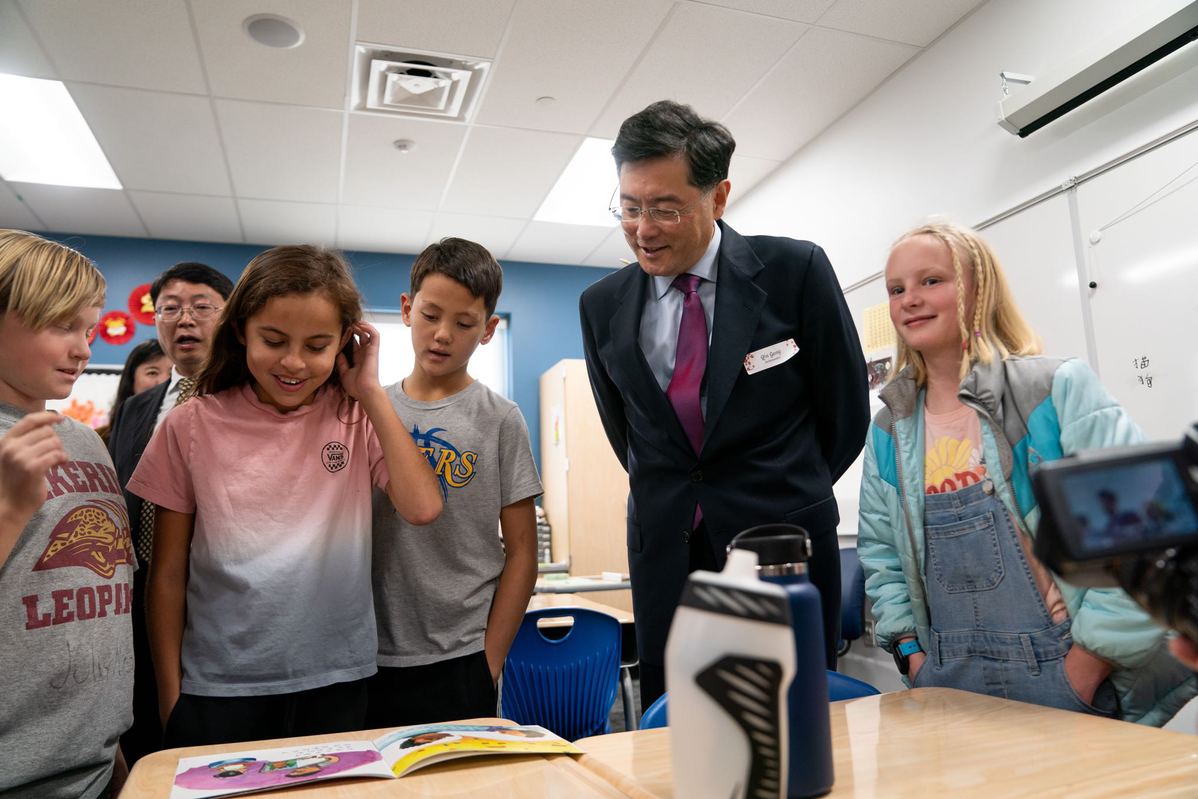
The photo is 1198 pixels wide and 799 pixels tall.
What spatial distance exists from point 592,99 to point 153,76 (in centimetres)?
190

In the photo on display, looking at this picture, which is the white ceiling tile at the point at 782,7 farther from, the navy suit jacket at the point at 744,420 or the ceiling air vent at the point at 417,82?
the navy suit jacket at the point at 744,420

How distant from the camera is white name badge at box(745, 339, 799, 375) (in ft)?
4.78

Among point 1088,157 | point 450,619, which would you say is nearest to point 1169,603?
point 450,619

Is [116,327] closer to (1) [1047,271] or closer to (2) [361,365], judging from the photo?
(2) [361,365]

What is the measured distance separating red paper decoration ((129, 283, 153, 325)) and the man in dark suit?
14.9 ft

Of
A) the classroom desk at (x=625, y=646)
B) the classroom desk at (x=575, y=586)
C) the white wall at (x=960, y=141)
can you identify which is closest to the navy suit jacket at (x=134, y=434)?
the classroom desk at (x=625, y=646)

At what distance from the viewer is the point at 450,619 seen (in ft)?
4.93

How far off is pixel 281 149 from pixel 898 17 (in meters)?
2.99

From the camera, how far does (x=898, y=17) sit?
10.4 feet

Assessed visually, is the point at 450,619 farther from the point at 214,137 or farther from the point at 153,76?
the point at 214,137

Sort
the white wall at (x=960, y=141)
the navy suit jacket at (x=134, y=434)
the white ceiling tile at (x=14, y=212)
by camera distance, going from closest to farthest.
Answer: the navy suit jacket at (x=134, y=434), the white wall at (x=960, y=141), the white ceiling tile at (x=14, y=212)

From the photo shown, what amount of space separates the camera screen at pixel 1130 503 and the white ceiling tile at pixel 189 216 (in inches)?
198

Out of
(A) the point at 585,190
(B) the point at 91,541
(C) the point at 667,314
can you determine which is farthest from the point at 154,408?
(A) the point at 585,190

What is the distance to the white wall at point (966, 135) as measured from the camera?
2.54 meters
